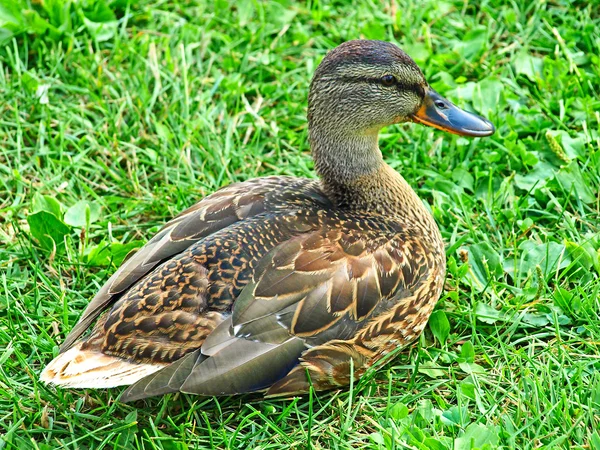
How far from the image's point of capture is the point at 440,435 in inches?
137

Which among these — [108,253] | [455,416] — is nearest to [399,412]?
[455,416]

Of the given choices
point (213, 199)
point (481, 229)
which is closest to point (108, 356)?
point (213, 199)

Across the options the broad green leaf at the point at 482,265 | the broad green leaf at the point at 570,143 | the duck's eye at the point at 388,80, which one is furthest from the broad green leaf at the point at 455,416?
the broad green leaf at the point at 570,143

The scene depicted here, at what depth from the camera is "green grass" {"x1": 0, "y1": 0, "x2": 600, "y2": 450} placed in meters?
3.59

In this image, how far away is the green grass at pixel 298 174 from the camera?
11.8 feet

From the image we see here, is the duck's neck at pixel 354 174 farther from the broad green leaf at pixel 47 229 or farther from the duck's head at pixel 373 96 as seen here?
the broad green leaf at pixel 47 229

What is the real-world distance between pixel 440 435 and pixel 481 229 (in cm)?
136

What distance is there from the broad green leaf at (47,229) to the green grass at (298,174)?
0.03ft

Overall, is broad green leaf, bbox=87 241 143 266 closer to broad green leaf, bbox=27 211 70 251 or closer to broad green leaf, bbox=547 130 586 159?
broad green leaf, bbox=27 211 70 251

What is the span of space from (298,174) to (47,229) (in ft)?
4.60

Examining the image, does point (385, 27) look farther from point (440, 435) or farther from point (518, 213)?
point (440, 435)

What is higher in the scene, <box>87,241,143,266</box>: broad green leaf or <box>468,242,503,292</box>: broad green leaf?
<box>87,241,143,266</box>: broad green leaf

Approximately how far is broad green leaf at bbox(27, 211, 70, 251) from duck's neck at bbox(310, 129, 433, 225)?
1360 millimetres

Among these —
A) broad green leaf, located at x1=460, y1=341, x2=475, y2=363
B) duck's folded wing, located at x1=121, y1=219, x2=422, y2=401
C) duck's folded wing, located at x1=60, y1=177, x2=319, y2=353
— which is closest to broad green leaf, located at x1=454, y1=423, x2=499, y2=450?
broad green leaf, located at x1=460, y1=341, x2=475, y2=363
